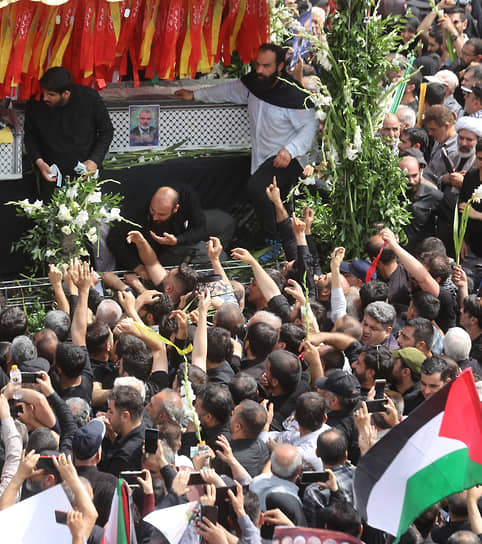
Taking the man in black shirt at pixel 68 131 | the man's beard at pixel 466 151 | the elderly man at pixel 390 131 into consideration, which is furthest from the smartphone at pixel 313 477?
the man's beard at pixel 466 151

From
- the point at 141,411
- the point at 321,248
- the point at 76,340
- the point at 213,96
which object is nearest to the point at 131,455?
the point at 141,411

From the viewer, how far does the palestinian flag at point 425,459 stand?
616 cm

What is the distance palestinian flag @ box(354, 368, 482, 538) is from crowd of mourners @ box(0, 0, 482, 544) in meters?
0.25

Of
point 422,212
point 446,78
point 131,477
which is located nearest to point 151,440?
point 131,477

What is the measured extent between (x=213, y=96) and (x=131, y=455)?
5.20 m

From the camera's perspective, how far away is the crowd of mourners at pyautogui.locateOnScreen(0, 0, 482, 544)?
654 centimetres

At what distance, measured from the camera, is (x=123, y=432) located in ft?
24.1

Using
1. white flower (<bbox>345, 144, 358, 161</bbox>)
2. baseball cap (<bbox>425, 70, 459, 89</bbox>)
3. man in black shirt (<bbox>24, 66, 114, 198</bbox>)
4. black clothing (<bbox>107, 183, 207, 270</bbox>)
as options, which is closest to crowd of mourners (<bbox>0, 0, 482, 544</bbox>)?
black clothing (<bbox>107, 183, 207, 270</bbox>)

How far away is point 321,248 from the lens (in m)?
Answer: 11.2

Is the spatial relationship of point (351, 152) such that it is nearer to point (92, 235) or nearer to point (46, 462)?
point (92, 235)

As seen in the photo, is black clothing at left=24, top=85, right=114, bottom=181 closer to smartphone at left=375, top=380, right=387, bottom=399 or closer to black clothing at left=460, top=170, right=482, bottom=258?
black clothing at left=460, top=170, right=482, bottom=258

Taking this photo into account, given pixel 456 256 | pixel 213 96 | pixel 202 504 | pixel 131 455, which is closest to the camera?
pixel 202 504

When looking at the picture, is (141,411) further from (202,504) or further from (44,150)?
(44,150)

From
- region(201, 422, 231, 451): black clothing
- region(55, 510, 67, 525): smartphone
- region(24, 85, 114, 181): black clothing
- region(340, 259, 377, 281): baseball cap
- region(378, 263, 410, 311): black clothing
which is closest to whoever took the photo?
region(55, 510, 67, 525): smartphone
